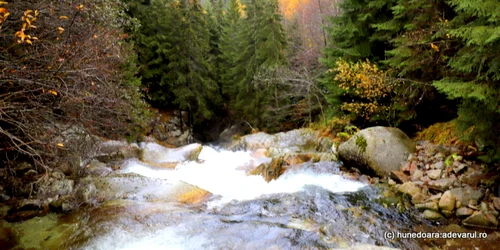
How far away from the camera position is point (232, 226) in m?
5.61

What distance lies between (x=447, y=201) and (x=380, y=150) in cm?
243

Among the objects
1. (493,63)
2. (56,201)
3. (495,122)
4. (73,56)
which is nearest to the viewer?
(73,56)

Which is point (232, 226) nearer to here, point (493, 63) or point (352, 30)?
point (493, 63)

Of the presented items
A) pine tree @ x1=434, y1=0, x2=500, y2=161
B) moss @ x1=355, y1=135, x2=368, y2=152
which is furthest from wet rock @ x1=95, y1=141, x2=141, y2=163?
pine tree @ x1=434, y1=0, x2=500, y2=161

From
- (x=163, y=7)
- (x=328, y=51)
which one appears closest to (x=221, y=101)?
(x=163, y=7)

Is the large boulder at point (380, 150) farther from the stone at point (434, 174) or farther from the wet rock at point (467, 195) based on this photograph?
the wet rock at point (467, 195)

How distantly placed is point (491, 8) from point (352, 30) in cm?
641

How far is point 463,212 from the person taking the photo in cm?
557

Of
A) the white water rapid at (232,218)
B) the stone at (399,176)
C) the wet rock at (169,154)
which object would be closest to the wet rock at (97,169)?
the white water rapid at (232,218)

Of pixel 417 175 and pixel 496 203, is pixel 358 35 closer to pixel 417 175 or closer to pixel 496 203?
pixel 417 175

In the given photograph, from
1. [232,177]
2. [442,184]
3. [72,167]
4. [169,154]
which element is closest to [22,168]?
[72,167]

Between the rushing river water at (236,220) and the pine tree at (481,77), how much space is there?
86.0 inches

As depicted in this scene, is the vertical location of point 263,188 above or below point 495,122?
below

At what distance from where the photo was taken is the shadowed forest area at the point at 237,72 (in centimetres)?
465
